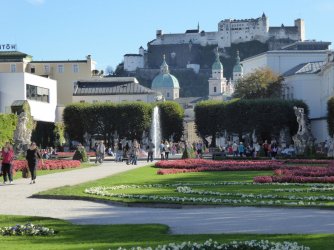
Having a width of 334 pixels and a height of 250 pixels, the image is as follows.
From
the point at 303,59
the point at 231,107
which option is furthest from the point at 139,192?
the point at 303,59

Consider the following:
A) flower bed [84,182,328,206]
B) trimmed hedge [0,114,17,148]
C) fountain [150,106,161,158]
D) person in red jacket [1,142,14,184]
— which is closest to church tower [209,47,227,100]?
fountain [150,106,161,158]

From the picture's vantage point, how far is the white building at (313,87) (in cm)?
8462

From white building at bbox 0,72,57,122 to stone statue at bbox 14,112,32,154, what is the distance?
25627 mm

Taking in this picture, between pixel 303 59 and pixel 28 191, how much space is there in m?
88.9

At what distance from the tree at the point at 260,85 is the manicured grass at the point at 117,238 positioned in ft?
267

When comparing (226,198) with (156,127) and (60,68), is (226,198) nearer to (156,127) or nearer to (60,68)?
(156,127)

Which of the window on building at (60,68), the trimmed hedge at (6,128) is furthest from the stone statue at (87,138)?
the window on building at (60,68)

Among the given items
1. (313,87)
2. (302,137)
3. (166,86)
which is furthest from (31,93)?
(166,86)

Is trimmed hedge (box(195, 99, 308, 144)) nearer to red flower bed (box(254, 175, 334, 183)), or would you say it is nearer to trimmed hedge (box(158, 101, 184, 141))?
trimmed hedge (box(158, 101, 184, 141))

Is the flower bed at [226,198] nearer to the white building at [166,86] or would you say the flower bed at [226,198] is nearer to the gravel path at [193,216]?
the gravel path at [193,216]

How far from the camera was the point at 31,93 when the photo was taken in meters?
81.2

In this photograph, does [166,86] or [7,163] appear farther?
[166,86]

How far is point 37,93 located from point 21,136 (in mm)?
33611

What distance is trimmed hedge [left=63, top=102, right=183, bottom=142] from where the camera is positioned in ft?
267
